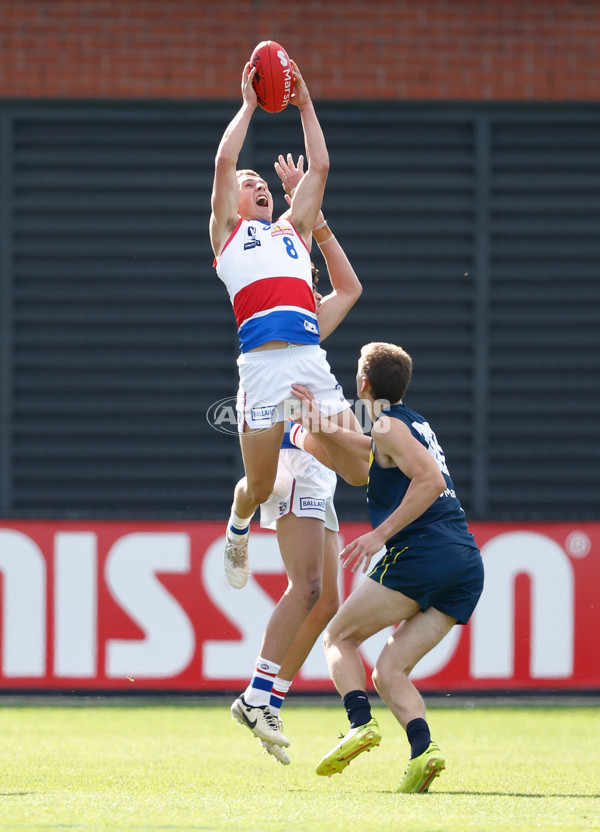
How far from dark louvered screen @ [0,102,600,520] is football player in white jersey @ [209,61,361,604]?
469 centimetres

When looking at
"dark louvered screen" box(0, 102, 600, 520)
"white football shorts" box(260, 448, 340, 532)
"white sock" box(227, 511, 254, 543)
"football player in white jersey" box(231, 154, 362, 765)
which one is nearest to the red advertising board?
"dark louvered screen" box(0, 102, 600, 520)

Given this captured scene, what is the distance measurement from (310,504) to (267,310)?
37.9 inches

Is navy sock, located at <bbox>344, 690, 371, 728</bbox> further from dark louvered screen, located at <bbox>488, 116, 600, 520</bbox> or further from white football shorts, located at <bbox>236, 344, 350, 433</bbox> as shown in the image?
dark louvered screen, located at <bbox>488, 116, 600, 520</bbox>

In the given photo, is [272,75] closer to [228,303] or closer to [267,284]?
[267,284]

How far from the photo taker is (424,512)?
5410 mm

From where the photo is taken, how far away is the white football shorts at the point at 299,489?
6.00 m

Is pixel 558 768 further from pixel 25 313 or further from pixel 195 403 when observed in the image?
pixel 25 313

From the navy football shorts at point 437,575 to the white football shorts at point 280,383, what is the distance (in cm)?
79

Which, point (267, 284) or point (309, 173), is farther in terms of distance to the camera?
point (309, 173)

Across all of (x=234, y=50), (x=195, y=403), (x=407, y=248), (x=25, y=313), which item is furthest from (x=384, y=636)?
(x=234, y=50)

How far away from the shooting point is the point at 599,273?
10664 millimetres

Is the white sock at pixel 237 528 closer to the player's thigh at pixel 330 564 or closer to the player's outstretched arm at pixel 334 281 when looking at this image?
the player's thigh at pixel 330 564

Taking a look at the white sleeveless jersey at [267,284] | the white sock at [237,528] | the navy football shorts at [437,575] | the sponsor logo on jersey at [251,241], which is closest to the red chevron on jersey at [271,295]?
the white sleeveless jersey at [267,284]

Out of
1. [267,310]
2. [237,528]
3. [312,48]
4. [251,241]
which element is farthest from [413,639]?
[312,48]
